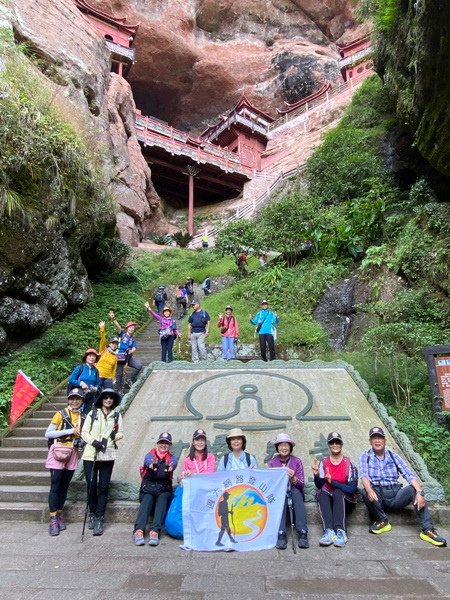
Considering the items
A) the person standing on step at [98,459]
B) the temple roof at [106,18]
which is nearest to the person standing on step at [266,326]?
the person standing on step at [98,459]

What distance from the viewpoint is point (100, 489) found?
4.09 m

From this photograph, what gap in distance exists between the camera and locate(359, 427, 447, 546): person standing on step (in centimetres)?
388

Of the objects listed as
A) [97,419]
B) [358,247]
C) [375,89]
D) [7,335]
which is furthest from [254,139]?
[97,419]

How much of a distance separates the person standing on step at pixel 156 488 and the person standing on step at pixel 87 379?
66.2 inches

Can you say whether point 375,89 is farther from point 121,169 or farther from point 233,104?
point 233,104

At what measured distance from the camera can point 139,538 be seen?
369 cm

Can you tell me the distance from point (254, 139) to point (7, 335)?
2746cm

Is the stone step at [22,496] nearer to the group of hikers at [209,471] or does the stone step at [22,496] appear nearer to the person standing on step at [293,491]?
the group of hikers at [209,471]

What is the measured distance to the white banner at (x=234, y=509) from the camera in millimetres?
3584

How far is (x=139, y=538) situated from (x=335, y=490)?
6.04 ft

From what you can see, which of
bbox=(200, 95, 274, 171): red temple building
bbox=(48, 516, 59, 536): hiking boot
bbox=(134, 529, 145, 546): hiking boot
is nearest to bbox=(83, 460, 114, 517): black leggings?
bbox=(48, 516, 59, 536): hiking boot

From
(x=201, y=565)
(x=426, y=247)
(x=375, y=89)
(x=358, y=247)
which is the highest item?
(x=375, y=89)

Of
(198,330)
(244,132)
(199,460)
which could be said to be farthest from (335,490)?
(244,132)

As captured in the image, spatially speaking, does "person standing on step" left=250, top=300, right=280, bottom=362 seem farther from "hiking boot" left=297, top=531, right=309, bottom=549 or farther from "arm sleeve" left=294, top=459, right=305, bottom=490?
"hiking boot" left=297, top=531, right=309, bottom=549
